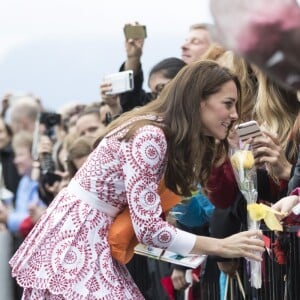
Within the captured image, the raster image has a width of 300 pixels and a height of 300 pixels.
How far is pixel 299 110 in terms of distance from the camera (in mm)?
4715

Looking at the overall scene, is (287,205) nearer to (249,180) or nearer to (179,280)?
(249,180)

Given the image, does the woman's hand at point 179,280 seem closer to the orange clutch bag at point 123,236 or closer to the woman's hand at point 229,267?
the woman's hand at point 229,267

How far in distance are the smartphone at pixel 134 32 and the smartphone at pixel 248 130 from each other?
70.0 inches

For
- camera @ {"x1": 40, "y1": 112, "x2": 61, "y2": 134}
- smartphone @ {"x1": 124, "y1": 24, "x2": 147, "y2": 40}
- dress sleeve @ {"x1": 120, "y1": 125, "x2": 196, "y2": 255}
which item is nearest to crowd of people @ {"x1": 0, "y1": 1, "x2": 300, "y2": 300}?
dress sleeve @ {"x1": 120, "y1": 125, "x2": 196, "y2": 255}

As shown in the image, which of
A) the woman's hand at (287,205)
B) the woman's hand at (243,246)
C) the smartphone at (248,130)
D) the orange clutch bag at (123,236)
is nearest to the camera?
the woman's hand at (243,246)

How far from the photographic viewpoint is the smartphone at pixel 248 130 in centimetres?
425

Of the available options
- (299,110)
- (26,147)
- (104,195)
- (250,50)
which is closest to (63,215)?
(104,195)

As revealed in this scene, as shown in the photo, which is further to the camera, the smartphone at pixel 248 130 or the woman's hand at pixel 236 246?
the smartphone at pixel 248 130

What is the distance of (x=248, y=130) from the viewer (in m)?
4.28

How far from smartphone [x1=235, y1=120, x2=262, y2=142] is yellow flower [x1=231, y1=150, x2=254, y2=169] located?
0.22ft

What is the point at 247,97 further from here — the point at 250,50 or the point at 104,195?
the point at 250,50

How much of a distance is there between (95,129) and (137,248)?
2.43m

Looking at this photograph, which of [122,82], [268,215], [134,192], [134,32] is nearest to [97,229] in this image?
[134,192]

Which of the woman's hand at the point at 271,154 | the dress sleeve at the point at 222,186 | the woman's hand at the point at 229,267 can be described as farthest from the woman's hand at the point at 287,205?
the woman's hand at the point at 229,267
